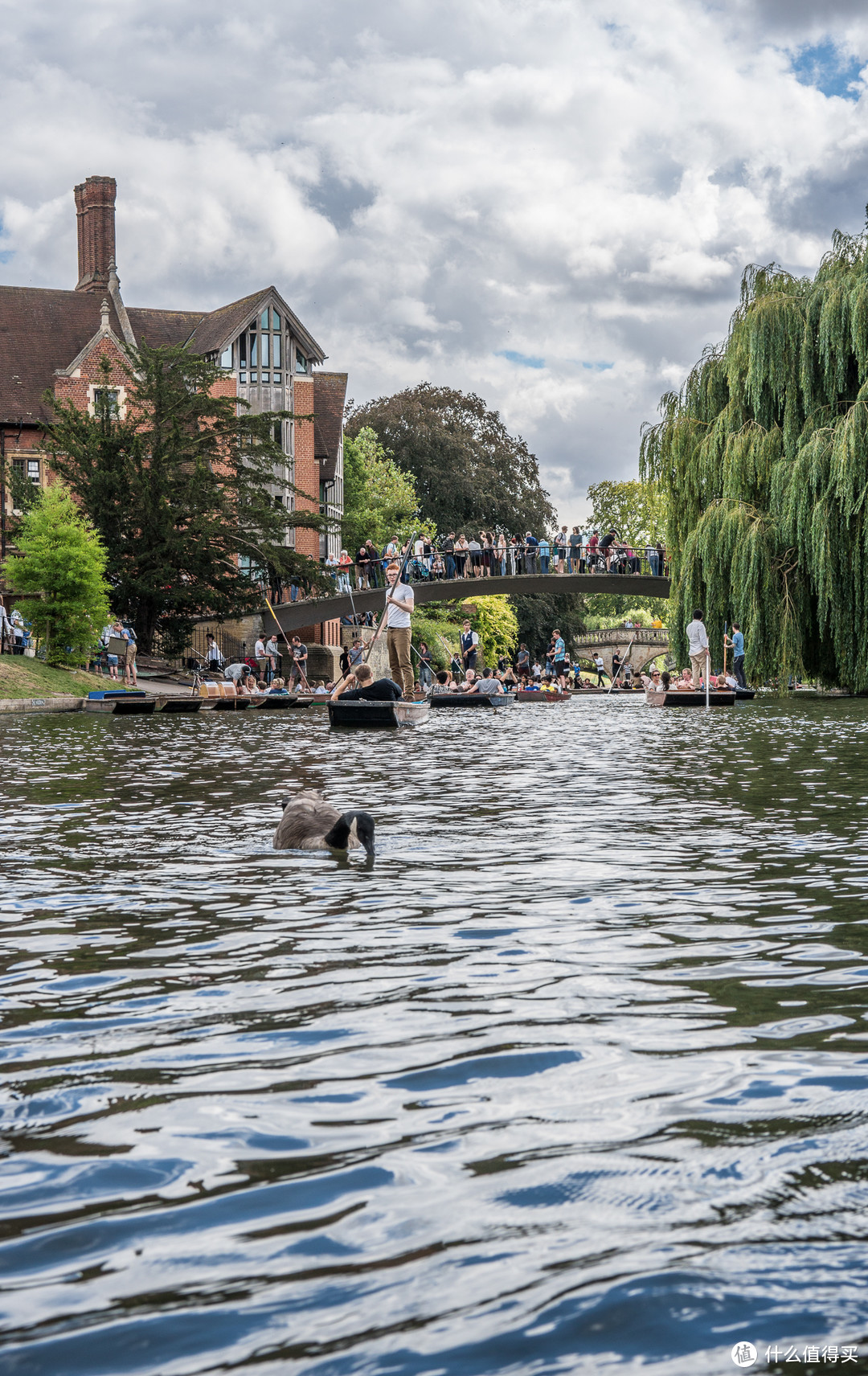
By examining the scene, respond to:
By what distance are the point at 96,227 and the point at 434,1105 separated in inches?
2305

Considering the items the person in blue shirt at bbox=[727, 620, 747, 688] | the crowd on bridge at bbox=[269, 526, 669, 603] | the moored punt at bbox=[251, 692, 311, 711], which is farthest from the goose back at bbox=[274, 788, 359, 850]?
the crowd on bridge at bbox=[269, 526, 669, 603]

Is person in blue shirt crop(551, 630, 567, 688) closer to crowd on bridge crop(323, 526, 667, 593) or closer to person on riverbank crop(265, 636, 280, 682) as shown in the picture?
crowd on bridge crop(323, 526, 667, 593)

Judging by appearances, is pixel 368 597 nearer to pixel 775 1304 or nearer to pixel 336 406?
pixel 336 406

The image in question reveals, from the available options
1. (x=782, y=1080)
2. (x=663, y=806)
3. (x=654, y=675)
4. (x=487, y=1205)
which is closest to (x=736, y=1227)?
(x=487, y=1205)

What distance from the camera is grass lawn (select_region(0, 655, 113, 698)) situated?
95.5 feet

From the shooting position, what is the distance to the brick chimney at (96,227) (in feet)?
185

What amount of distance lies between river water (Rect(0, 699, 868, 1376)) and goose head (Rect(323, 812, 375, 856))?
0.17 metres

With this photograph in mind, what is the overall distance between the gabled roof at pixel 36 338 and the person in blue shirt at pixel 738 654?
29.2 meters

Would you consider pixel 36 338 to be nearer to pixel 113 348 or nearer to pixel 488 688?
pixel 113 348

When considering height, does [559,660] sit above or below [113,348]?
below

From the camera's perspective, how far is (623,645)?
77812 mm

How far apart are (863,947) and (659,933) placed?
0.76 m

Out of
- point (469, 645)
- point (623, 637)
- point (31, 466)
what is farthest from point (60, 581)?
point (623, 637)

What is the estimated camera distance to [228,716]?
2678 centimetres
